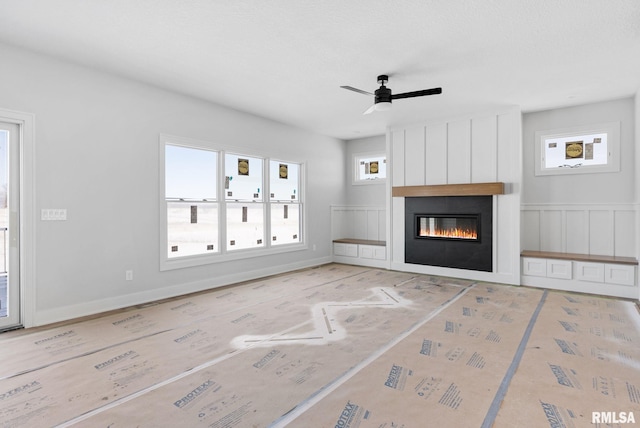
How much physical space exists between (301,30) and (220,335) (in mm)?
2973

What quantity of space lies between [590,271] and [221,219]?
216 inches

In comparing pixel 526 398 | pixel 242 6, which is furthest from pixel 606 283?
pixel 242 6

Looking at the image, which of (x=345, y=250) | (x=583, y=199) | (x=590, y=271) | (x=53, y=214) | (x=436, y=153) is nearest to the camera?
(x=53, y=214)

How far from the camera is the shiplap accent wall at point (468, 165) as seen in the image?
545cm

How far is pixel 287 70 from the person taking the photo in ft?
13.3

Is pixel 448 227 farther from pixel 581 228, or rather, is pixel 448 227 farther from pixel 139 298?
pixel 139 298

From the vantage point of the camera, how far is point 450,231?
609 centimetres

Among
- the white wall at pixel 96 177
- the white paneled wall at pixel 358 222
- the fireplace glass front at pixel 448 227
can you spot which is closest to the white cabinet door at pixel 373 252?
the white paneled wall at pixel 358 222

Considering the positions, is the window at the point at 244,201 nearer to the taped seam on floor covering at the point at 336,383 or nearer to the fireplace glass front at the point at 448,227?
the fireplace glass front at the point at 448,227

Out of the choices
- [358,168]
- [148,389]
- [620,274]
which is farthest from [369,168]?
[148,389]

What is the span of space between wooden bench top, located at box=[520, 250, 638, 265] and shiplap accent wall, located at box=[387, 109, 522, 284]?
317 mm

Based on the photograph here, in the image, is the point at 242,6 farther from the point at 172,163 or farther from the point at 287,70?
the point at 172,163

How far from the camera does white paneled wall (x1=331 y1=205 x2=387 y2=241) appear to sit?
25.2 ft

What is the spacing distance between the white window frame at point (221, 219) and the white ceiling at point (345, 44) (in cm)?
74
